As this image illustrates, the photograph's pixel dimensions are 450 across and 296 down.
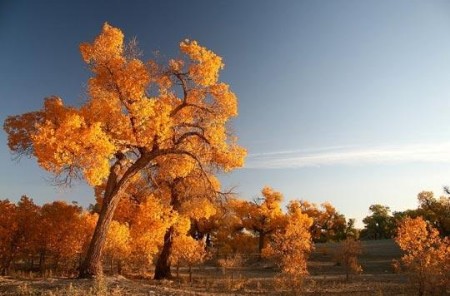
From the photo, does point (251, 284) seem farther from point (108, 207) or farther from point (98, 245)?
point (108, 207)

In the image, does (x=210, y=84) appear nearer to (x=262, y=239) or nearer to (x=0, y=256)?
(x=0, y=256)

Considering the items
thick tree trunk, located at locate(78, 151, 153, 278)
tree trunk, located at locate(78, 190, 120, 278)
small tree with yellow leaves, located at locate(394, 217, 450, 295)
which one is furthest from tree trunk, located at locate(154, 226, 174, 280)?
small tree with yellow leaves, located at locate(394, 217, 450, 295)

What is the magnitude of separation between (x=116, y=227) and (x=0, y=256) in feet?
55.9

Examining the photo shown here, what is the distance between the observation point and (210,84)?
18984 mm

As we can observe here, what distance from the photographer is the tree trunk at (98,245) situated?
17.6 m

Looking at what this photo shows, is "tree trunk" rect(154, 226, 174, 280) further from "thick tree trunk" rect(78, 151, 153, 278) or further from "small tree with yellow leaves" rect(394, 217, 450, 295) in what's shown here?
"small tree with yellow leaves" rect(394, 217, 450, 295)

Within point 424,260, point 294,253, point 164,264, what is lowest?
point 164,264

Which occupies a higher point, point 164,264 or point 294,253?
point 294,253

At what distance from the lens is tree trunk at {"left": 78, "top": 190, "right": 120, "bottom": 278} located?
691 inches

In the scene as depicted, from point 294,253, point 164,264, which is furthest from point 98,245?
point 164,264

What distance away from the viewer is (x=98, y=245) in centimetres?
1791

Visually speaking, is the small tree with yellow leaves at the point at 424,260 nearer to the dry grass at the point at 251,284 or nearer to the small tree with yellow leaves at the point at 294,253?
the dry grass at the point at 251,284

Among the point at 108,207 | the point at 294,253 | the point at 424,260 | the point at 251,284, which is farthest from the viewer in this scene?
the point at 251,284

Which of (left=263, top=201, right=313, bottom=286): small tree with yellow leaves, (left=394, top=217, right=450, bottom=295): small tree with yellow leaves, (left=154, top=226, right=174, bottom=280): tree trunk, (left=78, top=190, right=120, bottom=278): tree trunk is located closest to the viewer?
(left=78, top=190, right=120, bottom=278): tree trunk
